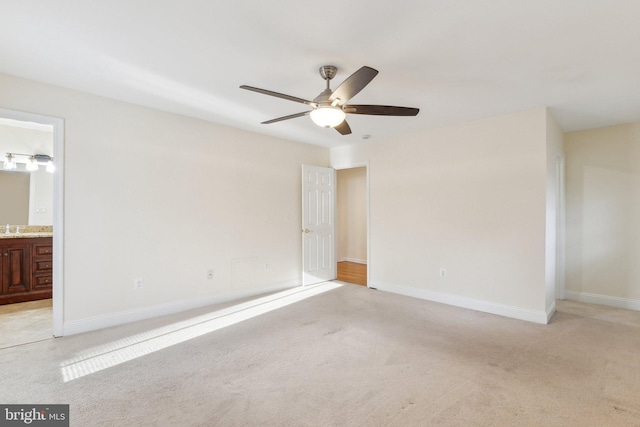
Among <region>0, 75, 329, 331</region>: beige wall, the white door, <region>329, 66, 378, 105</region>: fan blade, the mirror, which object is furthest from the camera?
the white door

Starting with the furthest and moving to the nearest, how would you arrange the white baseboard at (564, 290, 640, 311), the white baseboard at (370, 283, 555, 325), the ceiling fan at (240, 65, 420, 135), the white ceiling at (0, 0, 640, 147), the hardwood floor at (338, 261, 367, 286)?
the hardwood floor at (338, 261, 367, 286) → the white baseboard at (564, 290, 640, 311) → the white baseboard at (370, 283, 555, 325) → the ceiling fan at (240, 65, 420, 135) → the white ceiling at (0, 0, 640, 147)

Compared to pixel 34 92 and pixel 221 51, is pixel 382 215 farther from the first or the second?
pixel 34 92

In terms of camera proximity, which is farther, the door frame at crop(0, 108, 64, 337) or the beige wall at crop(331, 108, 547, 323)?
the beige wall at crop(331, 108, 547, 323)

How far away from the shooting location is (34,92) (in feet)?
9.18

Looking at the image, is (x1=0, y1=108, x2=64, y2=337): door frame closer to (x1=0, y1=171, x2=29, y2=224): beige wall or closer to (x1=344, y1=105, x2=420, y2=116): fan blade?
(x1=0, y1=171, x2=29, y2=224): beige wall

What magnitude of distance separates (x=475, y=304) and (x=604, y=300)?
184 cm


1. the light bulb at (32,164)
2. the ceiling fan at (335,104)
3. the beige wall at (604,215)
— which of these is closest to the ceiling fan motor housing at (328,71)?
the ceiling fan at (335,104)

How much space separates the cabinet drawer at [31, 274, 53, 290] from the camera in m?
4.12

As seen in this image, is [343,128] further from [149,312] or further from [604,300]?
[604,300]

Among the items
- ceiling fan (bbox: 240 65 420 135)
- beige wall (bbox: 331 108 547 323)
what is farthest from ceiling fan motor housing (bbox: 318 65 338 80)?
beige wall (bbox: 331 108 547 323)

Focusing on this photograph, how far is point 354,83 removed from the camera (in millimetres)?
2053

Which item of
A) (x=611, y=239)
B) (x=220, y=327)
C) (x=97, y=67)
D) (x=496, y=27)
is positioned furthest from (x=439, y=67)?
(x=611, y=239)

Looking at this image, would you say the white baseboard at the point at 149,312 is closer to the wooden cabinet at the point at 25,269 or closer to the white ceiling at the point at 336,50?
the wooden cabinet at the point at 25,269

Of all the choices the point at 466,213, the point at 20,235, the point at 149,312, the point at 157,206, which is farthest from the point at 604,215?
the point at 20,235
